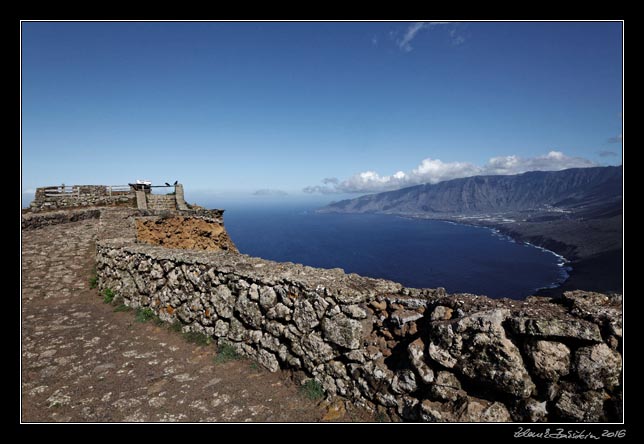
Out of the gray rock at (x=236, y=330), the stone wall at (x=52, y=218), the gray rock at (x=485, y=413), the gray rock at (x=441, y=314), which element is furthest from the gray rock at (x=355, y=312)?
the stone wall at (x=52, y=218)

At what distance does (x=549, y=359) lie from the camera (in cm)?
438

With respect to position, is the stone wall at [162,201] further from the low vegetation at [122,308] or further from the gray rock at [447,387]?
the gray rock at [447,387]

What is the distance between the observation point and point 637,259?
4934 mm

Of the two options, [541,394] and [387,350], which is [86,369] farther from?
[541,394]

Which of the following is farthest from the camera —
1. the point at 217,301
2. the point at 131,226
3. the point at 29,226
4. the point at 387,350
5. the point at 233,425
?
the point at 29,226

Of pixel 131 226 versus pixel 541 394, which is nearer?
pixel 541 394

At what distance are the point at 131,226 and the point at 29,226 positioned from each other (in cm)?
650

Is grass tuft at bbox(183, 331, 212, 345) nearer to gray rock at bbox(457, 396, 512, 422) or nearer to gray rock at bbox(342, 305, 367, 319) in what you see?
gray rock at bbox(342, 305, 367, 319)

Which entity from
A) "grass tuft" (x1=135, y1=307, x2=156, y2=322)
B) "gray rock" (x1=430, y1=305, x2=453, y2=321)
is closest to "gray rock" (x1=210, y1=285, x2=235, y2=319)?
"grass tuft" (x1=135, y1=307, x2=156, y2=322)

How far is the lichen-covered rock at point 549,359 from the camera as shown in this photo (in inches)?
171

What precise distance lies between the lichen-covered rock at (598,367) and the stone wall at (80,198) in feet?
102

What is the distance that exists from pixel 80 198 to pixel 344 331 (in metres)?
29.1

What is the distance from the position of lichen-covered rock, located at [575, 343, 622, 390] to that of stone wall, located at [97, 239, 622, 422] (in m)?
0.01

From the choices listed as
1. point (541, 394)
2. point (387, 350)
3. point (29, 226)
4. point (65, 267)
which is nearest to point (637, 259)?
point (541, 394)
